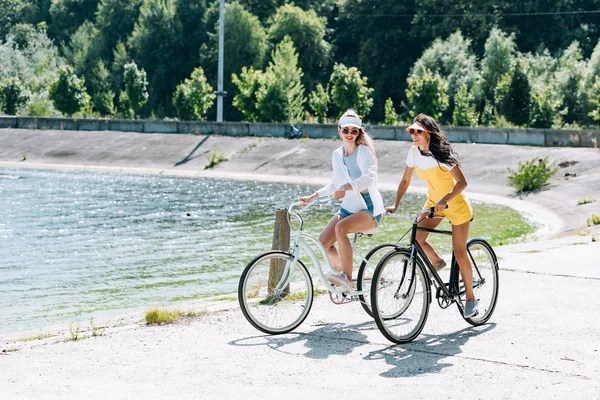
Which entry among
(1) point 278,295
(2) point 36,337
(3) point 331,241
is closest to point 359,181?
(3) point 331,241

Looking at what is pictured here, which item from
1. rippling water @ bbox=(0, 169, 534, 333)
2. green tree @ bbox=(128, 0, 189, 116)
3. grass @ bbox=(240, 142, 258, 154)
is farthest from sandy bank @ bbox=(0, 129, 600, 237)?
green tree @ bbox=(128, 0, 189, 116)

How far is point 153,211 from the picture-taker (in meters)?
31.5

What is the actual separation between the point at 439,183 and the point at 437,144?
37 centimetres

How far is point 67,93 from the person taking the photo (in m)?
73.1

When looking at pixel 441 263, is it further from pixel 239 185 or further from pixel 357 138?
pixel 239 185

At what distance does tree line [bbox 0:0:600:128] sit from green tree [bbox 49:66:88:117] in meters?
0.09

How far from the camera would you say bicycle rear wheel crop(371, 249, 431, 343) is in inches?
335

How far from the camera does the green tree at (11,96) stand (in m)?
74.2

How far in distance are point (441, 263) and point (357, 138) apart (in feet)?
4.71

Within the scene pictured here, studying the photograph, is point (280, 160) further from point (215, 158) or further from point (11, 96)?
point (11, 96)

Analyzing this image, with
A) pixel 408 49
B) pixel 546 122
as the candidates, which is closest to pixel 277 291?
pixel 546 122

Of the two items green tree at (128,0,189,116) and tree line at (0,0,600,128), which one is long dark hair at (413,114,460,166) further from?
green tree at (128,0,189,116)

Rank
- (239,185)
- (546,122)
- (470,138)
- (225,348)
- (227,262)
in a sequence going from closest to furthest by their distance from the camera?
(225,348) < (227,262) < (239,185) < (470,138) < (546,122)

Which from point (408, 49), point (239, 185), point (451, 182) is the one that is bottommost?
point (239, 185)
